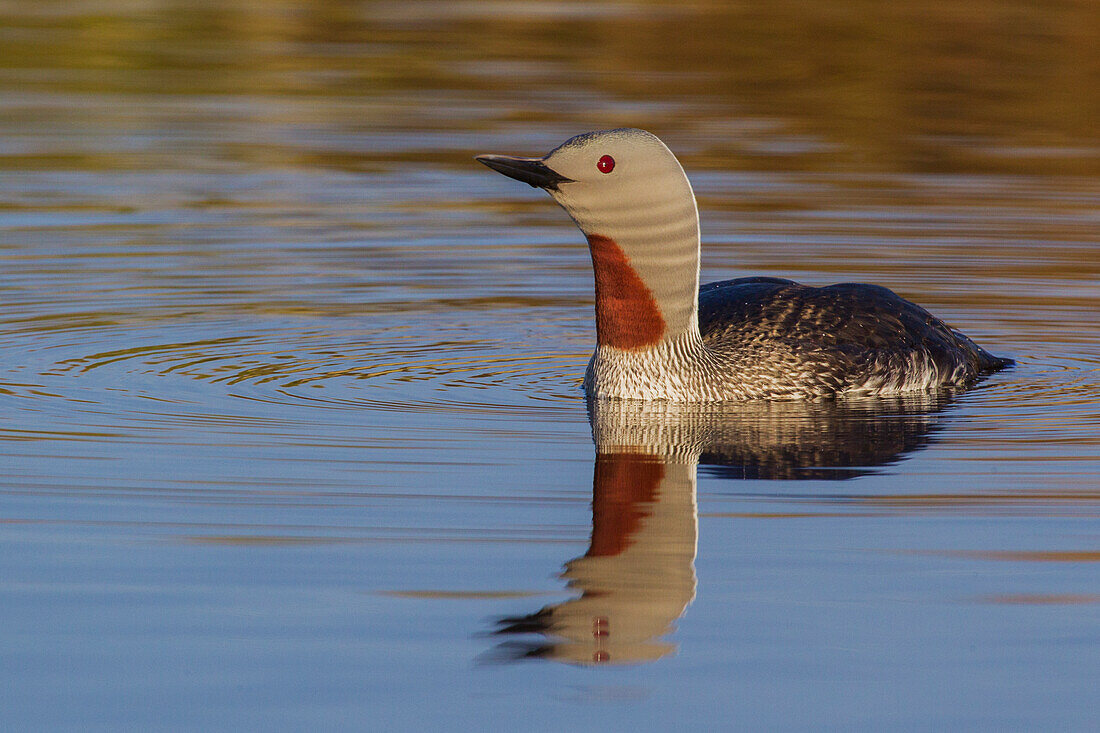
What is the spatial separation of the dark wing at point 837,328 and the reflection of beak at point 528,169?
1.28 m

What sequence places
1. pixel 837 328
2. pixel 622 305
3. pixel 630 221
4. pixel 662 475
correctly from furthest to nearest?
pixel 837 328
pixel 622 305
pixel 630 221
pixel 662 475

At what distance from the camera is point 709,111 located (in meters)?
18.6

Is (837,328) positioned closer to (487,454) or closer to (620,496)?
(487,454)

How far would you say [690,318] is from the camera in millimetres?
Answer: 7789

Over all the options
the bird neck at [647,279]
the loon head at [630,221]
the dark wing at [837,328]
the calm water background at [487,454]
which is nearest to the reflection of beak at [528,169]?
the loon head at [630,221]

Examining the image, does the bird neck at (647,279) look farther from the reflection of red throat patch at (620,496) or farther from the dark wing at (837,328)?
the reflection of red throat patch at (620,496)

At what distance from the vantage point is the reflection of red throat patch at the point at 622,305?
24.4 ft

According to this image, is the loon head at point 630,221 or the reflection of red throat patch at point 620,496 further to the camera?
the loon head at point 630,221

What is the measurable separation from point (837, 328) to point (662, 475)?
7.01 ft

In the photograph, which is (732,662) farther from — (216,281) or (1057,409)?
(216,281)

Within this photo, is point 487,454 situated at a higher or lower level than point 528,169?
lower

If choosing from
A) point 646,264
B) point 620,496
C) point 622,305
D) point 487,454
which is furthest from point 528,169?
point 620,496

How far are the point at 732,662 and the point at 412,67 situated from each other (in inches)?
730

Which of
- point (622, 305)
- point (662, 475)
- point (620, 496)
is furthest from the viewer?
point (622, 305)
